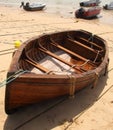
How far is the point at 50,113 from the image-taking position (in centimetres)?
669

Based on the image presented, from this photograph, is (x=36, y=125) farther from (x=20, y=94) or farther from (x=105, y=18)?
(x=105, y=18)

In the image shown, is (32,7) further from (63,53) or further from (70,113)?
(70,113)

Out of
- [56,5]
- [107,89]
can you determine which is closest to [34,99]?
[107,89]

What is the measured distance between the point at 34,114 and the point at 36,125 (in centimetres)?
44

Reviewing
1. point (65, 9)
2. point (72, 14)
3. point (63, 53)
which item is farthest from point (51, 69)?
point (65, 9)

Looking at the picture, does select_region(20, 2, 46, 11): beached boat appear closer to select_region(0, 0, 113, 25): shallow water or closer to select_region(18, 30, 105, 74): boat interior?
select_region(0, 0, 113, 25): shallow water

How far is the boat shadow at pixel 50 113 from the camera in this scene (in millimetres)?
6168

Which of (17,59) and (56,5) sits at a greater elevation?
(17,59)

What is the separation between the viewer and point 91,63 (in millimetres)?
8586

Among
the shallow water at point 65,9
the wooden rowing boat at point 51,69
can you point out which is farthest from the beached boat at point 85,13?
the wooden rowing boat at point 51,69

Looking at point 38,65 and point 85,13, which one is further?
point 85,13

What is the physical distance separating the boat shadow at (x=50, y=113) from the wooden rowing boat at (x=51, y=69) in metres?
0.42

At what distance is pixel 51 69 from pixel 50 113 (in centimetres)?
171

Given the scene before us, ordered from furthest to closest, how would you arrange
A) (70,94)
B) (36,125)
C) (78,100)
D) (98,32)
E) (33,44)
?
(98,32) → (33,44) → (78,100) → (70,94) → (36,125)
